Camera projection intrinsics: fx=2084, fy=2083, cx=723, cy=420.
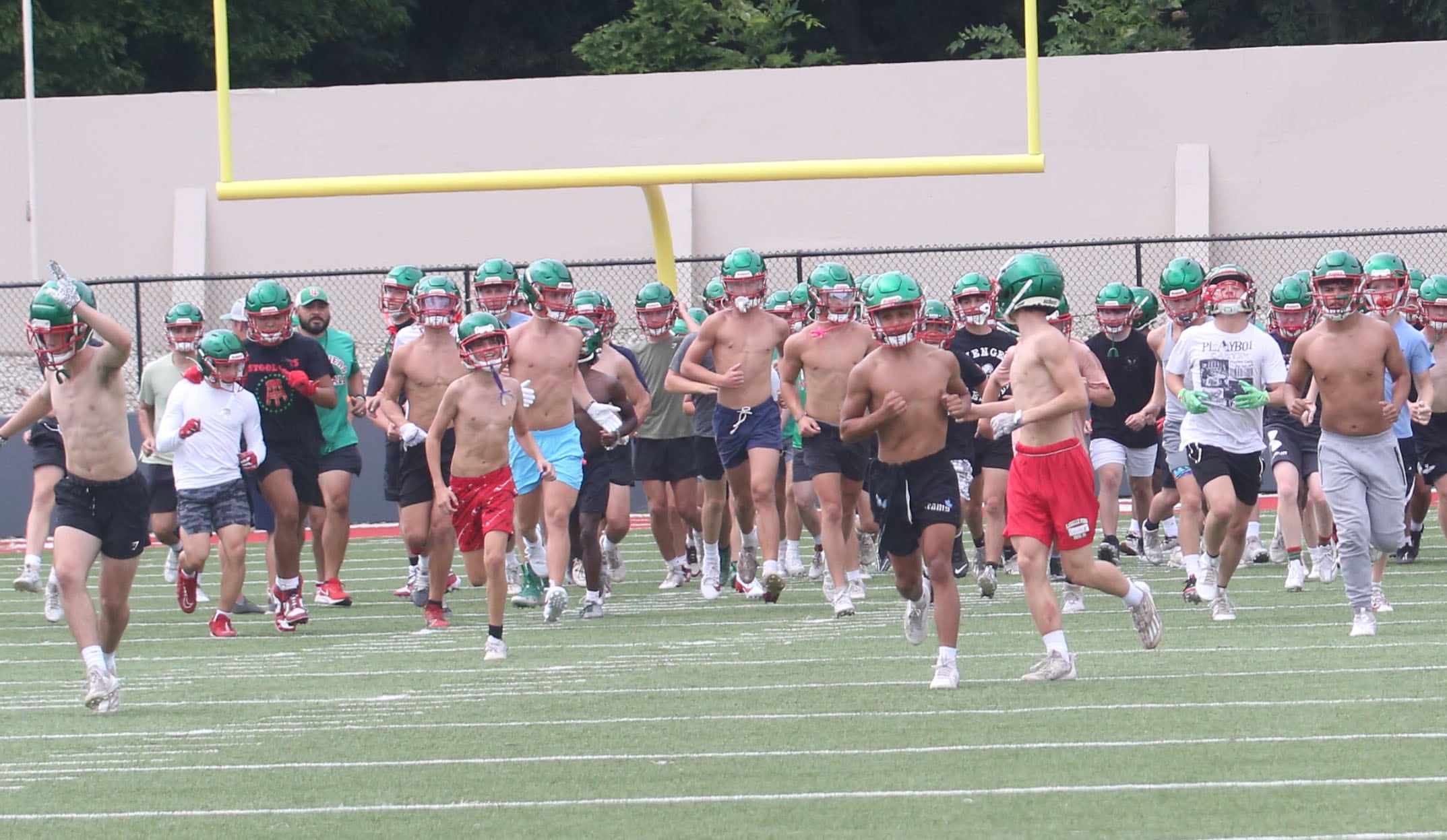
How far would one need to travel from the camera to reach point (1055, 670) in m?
8.84

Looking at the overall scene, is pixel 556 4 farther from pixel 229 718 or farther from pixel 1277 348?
pixel 229 718

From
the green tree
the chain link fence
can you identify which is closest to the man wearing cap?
the chain link fence

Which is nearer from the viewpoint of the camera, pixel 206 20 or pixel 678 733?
pixel 678 733

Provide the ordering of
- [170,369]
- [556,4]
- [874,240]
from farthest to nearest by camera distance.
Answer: [556,4] → [874,240] → [170,369]

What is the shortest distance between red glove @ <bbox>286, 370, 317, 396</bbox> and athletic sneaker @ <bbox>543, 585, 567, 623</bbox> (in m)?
2.12

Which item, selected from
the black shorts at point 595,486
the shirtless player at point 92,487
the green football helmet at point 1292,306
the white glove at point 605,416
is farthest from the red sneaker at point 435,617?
the green football helmet at point 1292,306

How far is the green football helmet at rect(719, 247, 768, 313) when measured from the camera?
12.9 m

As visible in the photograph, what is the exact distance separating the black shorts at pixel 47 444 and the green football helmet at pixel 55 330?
16.5 ft

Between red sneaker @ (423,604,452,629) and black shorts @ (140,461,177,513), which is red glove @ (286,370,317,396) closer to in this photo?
black shorts @ (140,461,177,513)

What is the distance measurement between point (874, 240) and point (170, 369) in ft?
43.1

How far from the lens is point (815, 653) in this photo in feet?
33.7

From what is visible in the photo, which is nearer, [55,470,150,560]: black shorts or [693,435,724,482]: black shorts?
[55,470,150,560]: black shorts

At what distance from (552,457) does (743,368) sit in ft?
4.76

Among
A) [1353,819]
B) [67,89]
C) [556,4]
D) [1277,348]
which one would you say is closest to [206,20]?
[67,89]
